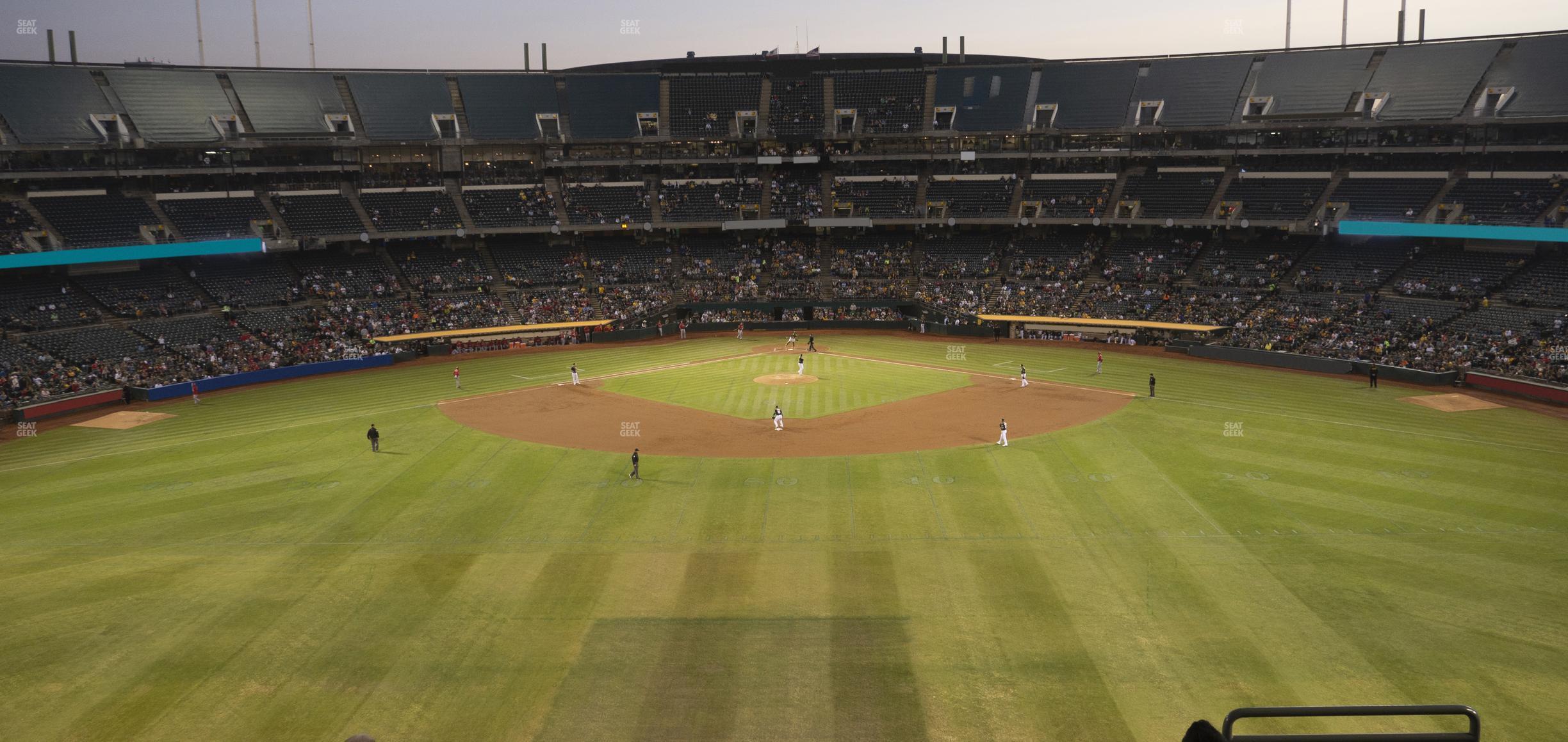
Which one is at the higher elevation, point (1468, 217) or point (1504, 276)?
point (1468, 217)

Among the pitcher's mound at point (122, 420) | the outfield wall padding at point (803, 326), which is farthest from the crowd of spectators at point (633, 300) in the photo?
the pitcher's mound at point (122, 420)

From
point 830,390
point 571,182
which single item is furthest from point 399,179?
point 830,390

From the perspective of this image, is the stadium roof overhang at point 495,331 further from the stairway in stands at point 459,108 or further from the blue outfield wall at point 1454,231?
the blue outfield wall at point 1454,231

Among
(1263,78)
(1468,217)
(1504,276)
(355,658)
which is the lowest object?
(355,658)

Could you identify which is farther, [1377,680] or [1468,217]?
[1468,217]

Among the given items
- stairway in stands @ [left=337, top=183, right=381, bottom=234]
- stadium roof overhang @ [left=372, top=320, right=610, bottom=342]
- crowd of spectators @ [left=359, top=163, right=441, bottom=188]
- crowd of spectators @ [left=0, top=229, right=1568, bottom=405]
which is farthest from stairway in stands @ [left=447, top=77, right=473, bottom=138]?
stadium roof overhang @ [left=372, top=320, right=610, bottom=342]

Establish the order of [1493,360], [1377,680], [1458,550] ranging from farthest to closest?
[1493,360]
[1458,550]
[1377,680]

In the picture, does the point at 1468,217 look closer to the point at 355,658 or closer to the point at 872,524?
the point at 872,524

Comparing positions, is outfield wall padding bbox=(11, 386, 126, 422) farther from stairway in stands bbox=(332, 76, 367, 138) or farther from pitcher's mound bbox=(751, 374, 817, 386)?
pitcher's mound bbox=(751, 374, 817, 386)
